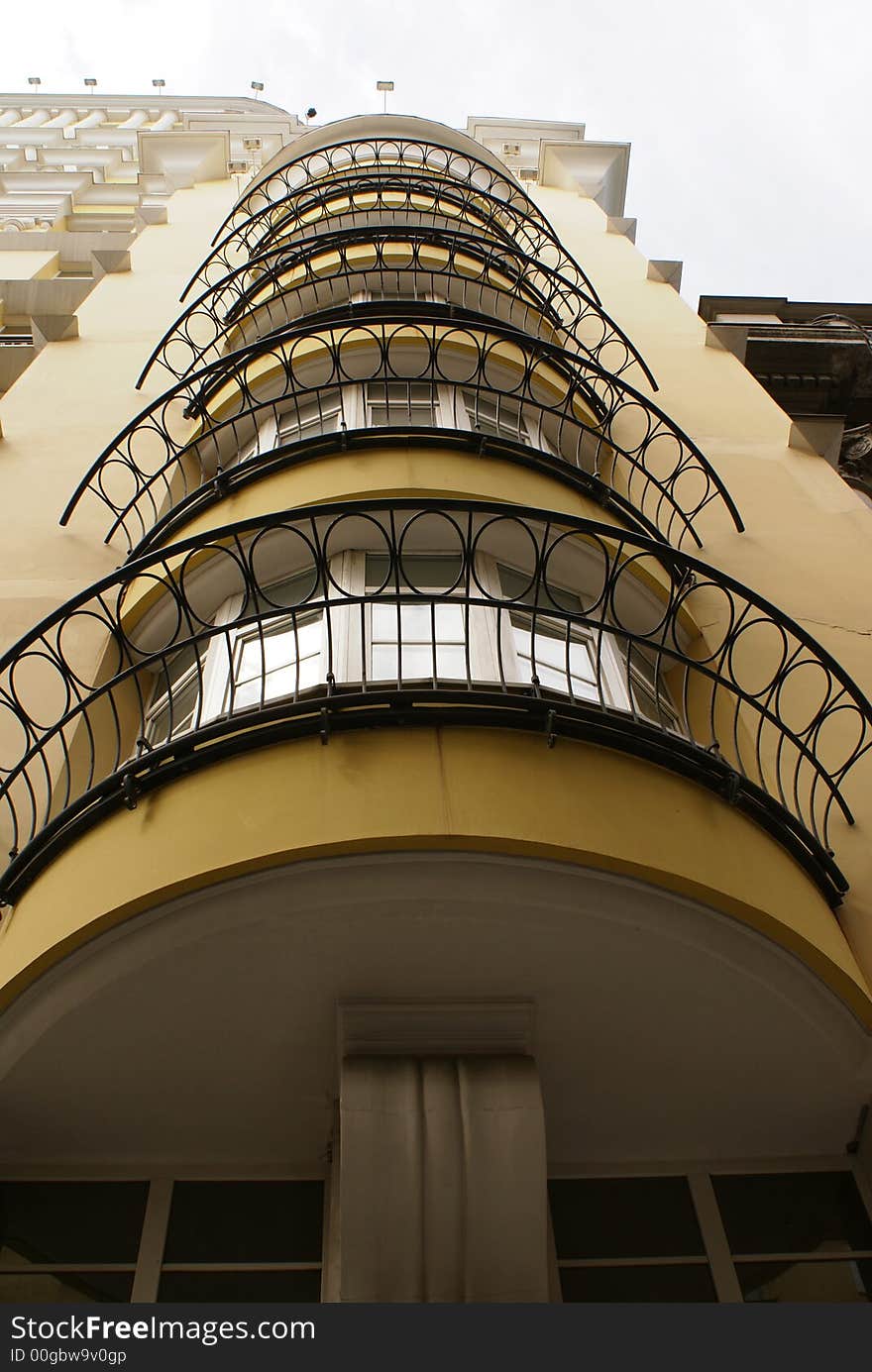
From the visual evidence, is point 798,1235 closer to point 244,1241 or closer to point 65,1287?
point 244,1241

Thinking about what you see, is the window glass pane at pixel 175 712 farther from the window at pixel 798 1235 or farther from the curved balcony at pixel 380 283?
the curved balcony at pixel 380 283

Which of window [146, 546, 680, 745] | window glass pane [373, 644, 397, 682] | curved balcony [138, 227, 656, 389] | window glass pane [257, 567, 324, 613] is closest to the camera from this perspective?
window [146, 546, 680, 745]

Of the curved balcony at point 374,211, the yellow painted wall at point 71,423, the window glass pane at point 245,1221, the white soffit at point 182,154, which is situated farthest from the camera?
the white soffit at point 182,154

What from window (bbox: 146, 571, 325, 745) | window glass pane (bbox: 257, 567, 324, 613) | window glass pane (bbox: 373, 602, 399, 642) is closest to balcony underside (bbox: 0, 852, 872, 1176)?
window (bbox: 146, 571, 325, 745)

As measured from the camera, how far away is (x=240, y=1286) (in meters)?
5.30

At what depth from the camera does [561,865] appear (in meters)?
4.93

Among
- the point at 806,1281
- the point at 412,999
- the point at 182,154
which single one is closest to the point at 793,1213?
the point at 806,1281

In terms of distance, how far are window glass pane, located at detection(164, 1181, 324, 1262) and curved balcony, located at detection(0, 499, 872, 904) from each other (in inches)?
71.1

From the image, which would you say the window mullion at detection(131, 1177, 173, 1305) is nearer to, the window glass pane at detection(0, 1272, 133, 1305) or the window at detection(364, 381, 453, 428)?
the window glass pane at detection(0, 1272, 133, 1305)

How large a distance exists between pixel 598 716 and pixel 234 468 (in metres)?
3.86

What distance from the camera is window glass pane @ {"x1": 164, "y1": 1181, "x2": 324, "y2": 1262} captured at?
5438 millimetres

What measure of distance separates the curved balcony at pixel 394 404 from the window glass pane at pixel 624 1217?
194 inches

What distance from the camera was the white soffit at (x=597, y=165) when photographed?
23859mm

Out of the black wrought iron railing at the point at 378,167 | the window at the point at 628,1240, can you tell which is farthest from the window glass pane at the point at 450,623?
the black wrought iron railing at the point at 378,167
